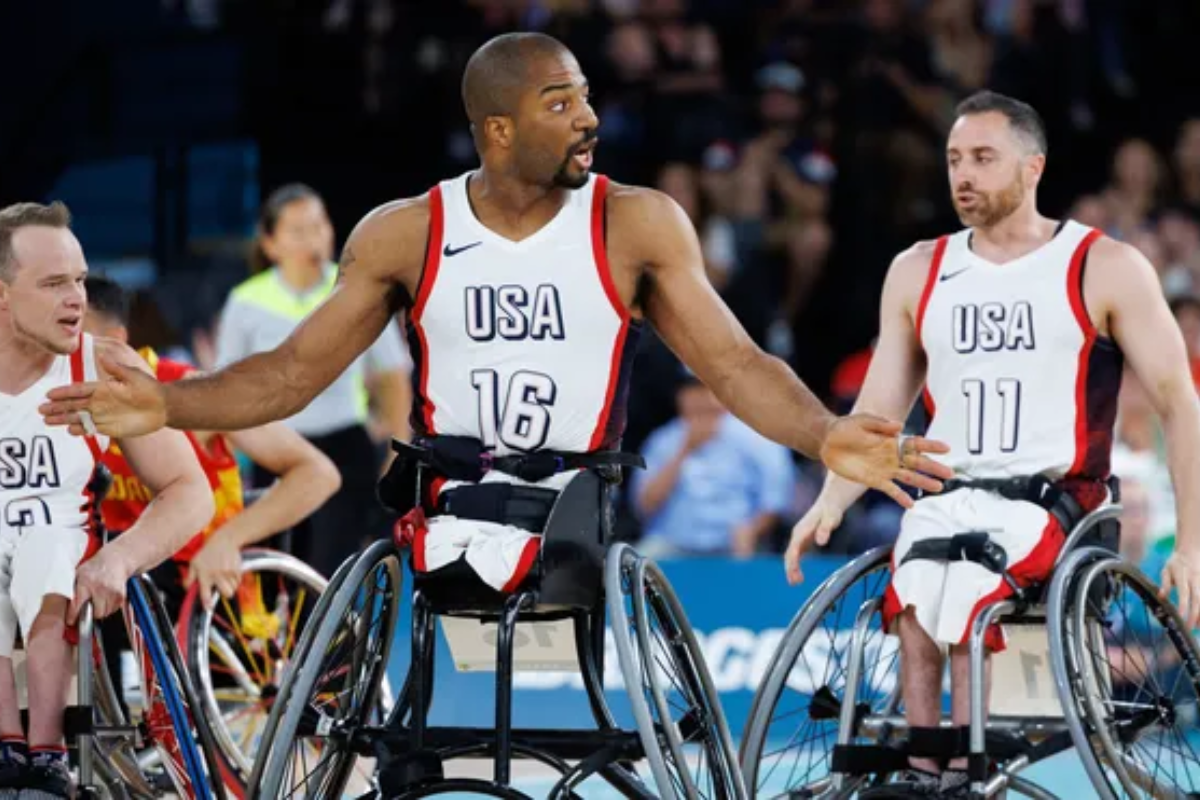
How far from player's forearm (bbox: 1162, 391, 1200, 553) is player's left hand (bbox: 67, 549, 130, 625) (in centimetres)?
242

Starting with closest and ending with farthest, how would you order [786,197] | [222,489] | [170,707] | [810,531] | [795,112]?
[170,707], [810,531], [222,489], [786,197], [795,112]

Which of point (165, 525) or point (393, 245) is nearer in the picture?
point (393, 245)

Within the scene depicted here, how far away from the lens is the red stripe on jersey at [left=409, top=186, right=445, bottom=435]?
5.16 metres

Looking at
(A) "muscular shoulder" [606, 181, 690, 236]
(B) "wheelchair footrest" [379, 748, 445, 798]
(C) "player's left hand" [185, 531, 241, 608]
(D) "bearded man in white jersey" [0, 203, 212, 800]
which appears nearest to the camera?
(B) "wheelchair footrest" [379, 748, 445, 798]

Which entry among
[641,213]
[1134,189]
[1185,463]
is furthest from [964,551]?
[1134,189]

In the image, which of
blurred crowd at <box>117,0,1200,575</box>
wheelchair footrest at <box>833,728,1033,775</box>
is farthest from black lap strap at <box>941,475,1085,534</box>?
blurred crowd at <box>117,0,1200,575</box>

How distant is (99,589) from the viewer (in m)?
5.36

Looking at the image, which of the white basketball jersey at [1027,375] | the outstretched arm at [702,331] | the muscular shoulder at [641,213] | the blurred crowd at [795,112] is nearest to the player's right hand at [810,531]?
the white basketball jersey at [1027,375]

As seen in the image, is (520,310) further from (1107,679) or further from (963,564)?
(1107,679)

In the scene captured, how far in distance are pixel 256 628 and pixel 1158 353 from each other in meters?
2.61

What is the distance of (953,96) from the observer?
1233 centimetres

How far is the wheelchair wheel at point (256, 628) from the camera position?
673 cm

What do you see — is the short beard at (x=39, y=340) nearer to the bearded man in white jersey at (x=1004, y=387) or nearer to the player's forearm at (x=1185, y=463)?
the bearded man in white jersey at (x=1004, y=387)

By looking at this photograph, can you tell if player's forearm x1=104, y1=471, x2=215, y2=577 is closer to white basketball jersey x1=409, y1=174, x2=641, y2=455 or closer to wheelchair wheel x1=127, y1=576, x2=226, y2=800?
wheelchair wheel x1=127, y1=576, x2=226, y2=800
